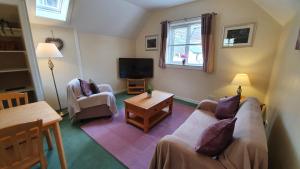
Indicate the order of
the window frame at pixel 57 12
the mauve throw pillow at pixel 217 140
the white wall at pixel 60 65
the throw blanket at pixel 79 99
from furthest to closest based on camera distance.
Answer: the white wall at pixel 60 65, the window frame at pixel 57 12, the throw blanket at pixel 79 99, the mauve throw pillow at pixel 217 140

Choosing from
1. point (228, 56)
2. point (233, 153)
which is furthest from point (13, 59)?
point (228, 56)

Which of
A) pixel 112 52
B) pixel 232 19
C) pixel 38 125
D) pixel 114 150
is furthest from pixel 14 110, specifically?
pixel 232 19

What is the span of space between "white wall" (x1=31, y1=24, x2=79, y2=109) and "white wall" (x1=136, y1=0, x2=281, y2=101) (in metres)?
2.43

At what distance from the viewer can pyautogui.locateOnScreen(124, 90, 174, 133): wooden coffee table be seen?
2.32m

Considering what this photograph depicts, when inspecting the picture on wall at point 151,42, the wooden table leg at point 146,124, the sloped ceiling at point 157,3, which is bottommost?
the wooden table leg at point 146,124

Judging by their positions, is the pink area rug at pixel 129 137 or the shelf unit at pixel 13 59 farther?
the shelf unit at pixel 13 59

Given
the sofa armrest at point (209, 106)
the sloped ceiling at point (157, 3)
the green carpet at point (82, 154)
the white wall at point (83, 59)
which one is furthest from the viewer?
the sloped ceiling at point (157, 3)

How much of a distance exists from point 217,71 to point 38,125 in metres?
3.40

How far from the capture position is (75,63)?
334 cm

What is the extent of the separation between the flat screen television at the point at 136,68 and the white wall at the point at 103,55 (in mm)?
242

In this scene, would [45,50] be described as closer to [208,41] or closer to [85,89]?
[85,89]

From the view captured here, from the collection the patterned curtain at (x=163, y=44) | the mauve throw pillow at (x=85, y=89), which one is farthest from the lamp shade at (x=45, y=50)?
the patterned curtain at (x=163, y=44)

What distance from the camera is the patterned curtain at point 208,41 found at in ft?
9.98

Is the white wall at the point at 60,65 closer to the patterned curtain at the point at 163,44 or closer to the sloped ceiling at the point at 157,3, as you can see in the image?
the sloped ceiling at the point at 157,3
